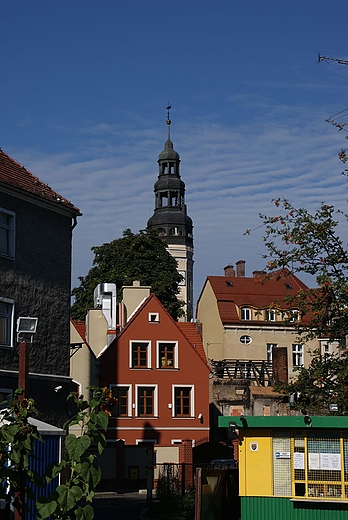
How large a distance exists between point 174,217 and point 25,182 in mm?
97855

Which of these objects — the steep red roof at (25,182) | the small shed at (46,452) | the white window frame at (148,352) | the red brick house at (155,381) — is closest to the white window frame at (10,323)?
the steep red roof at (25,182)

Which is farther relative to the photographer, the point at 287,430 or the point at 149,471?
the point at 149,471

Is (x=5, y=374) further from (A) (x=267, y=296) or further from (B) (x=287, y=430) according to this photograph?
(A) (x=267, y=296)

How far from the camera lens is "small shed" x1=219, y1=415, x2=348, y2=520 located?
18.0 metres

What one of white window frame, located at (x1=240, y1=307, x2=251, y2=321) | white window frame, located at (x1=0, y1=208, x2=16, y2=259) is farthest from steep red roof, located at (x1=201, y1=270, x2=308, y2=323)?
white window frame, located at (x1=0, y1=208, x2=16, y2=259)

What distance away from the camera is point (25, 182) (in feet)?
101

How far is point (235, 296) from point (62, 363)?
37669 millimetres

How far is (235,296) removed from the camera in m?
67.8

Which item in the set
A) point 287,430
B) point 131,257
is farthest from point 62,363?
point 131,257

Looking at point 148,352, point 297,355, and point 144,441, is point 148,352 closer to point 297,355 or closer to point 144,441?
point 144,441

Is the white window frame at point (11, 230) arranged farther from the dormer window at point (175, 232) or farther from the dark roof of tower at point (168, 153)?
the dormer window at point (175, 232)

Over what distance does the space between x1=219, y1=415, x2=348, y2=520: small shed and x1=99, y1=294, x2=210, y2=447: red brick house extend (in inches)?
1027

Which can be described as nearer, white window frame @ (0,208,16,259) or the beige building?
white window frame @ (0,208,16,259)

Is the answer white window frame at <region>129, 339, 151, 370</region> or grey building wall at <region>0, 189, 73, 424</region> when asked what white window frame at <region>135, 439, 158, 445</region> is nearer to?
white window frame at <region>129, 339, 151, 370</region>
